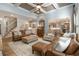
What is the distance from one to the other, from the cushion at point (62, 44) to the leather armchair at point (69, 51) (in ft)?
0.17

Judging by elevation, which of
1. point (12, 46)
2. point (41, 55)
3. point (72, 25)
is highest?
point (72, 25)

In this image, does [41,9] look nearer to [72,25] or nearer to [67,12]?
[67,12]

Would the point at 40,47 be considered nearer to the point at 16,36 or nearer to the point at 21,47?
the point at 21,47

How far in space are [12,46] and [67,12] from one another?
1155 mm

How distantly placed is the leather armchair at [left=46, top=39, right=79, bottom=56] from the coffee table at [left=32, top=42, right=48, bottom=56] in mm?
76

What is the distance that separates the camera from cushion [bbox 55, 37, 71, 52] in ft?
7.06

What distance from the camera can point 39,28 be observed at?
2.19 m

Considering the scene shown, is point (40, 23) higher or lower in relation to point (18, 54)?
higher

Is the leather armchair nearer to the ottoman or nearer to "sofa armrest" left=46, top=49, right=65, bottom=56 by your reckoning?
"sofa armrest" left=46, top=49, right=65, bottom=56

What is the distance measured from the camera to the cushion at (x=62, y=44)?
7.06 ft

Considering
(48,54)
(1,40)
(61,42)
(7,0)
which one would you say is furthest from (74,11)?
(1,40)

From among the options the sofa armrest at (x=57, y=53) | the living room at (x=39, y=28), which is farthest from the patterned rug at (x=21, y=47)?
the sofa armrest at (x=57, y=53)

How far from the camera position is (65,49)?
84.0 inches

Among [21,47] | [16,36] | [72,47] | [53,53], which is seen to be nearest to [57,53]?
[53,53]
